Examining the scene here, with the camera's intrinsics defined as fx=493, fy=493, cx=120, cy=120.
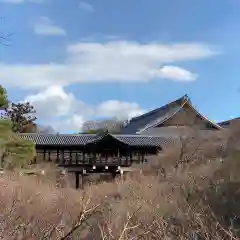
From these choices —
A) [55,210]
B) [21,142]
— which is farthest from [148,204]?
[21,142]

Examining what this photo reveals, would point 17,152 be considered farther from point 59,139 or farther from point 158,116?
point 158,116

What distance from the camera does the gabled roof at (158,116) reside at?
114ft

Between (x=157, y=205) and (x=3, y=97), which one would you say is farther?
(x=3, y=97)

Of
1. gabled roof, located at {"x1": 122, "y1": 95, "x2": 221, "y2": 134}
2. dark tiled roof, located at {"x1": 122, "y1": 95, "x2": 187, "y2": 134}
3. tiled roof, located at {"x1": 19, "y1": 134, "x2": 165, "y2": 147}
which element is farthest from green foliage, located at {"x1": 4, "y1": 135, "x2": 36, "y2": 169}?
dark tiled roof, located at {"x1": 122, "y1": 95, "x2": 187, "y2": 134}

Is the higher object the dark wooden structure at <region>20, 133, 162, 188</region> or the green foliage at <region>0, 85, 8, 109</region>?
the green foliage at <region>0, 85, 8, 109</region>

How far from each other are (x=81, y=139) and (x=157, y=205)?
16.0 metres

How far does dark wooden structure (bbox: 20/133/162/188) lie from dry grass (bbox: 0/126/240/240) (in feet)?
22.3

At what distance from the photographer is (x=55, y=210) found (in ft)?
40.7

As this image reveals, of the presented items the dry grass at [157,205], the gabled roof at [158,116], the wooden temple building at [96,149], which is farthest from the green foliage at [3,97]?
the gabled roof at [158,116]

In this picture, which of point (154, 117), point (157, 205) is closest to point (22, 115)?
point (154, 117)

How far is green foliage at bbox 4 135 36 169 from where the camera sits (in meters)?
20.6

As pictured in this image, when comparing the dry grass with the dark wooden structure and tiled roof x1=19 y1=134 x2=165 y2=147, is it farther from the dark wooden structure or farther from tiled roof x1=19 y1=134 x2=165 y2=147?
tiled roof x1=19 y1=134 x2=165 y2=147

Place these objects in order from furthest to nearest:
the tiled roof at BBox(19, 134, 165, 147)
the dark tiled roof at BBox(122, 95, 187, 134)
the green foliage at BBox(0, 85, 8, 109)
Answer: the dark tiled roof at BBox(122, 95, 187, 134) → the tiled roof at BBox(19, 134, 165, 147) → the green foliage at BBox(0, 85, 8, 109)

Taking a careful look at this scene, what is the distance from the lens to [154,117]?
38.5 meters
